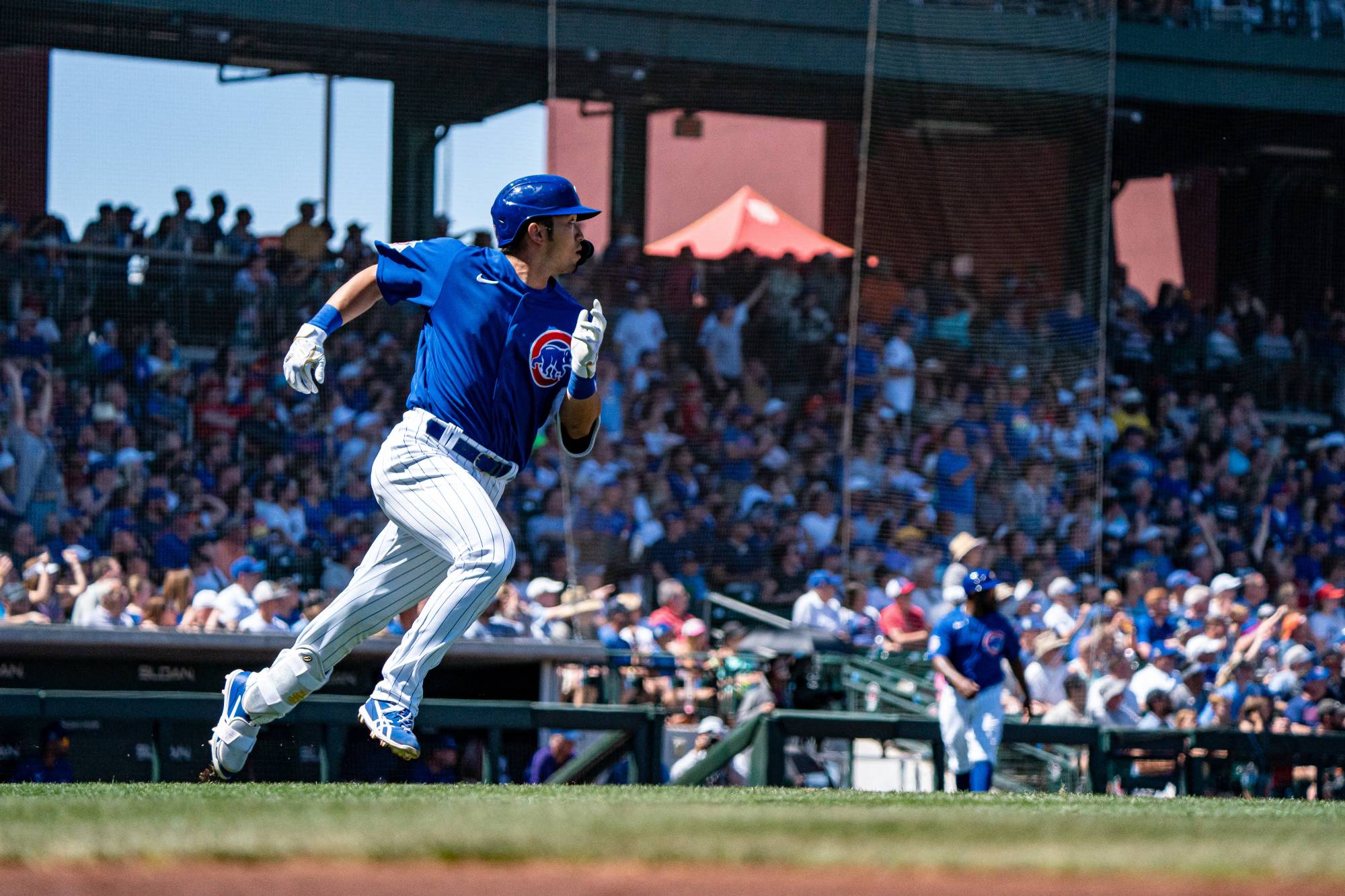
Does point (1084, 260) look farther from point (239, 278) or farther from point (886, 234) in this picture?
point (239, 278)

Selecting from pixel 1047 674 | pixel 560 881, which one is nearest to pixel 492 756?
pixel 1047 674

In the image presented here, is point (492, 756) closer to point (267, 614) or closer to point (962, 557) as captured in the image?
point (267, 614)

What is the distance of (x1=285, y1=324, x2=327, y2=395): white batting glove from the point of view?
5277 mm

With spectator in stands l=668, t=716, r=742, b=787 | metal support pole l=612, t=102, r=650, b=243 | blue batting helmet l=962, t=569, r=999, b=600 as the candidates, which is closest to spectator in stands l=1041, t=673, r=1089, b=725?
blue batting helmet l=962, t=569, r=999, b=600

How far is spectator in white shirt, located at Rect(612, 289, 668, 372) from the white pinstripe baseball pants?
8495 mm

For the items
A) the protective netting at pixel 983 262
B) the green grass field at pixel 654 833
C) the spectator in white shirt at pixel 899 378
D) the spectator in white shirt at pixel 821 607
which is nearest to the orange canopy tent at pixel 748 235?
the protective netting at pixel 983 262

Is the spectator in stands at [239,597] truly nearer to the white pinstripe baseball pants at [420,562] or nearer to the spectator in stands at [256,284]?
the spectator in stands at [256,284]

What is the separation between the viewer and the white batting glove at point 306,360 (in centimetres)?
528

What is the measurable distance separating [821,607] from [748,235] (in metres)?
4.19

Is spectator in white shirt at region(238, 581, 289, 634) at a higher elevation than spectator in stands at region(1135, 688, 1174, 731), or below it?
higher

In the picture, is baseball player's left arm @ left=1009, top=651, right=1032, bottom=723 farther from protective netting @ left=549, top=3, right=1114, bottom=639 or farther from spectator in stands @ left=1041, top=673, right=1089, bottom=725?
protective netting @ left=549, top=3, right=1114, bottom=639

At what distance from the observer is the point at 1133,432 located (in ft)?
55.8

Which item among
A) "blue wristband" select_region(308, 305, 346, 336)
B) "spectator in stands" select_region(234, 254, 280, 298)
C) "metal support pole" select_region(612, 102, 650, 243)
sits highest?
"metal support pole" select_region(612, 102, 650, 243)

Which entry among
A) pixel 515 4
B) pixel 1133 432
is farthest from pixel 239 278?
pixel 1133 432
